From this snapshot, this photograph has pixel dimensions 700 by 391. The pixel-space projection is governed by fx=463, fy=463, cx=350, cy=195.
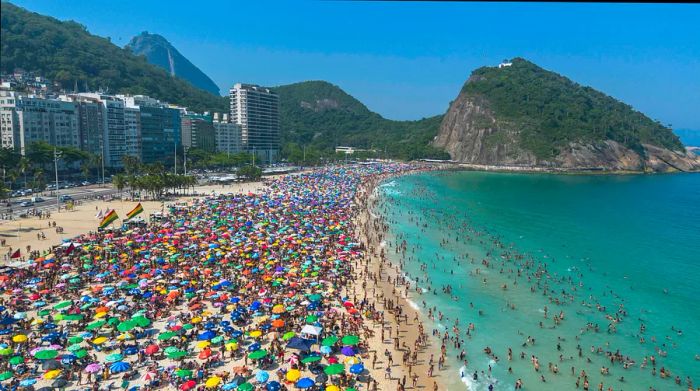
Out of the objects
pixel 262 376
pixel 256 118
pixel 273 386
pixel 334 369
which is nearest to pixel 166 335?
pixel 262 376

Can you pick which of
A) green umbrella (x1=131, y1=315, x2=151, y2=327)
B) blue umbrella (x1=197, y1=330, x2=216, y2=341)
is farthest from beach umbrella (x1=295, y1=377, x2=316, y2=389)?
green umbrella (x1=131, y1=315, x2=151, y2=327)

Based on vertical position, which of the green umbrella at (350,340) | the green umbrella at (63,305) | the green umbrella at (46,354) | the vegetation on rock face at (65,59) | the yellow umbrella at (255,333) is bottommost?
the green umbrella at (350,340)

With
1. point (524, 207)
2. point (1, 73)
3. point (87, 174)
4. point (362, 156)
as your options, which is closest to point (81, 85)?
point (1, 73)

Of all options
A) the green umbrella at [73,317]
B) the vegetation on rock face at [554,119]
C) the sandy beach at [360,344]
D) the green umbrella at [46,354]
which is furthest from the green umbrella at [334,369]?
the vegetation on rock face at [554,119]

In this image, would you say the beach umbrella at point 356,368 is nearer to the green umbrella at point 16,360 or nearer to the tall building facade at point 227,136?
the green umbrella at point 16,360

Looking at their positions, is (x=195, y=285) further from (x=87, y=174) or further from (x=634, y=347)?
(x=87, y=174)

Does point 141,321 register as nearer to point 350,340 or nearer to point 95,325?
point 95,325
